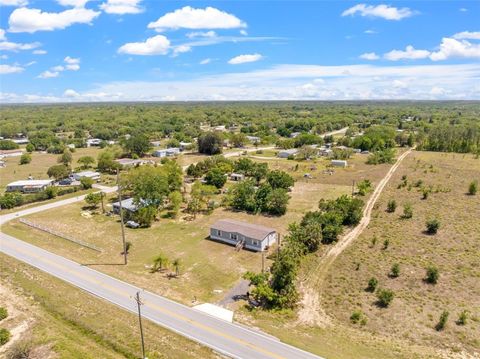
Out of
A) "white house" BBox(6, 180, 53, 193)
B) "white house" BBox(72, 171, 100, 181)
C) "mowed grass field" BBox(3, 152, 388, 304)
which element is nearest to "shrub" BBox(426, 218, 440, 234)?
"mowed grass field" BBox(3, 152, 388, 304)

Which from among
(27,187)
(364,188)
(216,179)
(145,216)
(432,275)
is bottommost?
(432,275)

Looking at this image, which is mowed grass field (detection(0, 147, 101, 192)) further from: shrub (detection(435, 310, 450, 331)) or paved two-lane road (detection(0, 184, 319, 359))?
shrub (detection(435, 310, 450, 331))

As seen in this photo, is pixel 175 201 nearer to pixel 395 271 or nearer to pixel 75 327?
pixel 75 327

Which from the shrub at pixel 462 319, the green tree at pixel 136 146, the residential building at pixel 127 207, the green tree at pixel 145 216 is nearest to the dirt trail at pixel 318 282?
the shrub at pixel 462 319

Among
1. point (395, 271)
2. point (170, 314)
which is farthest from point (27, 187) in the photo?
point (395, 271)

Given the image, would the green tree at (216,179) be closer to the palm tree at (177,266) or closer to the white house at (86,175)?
the white house at (86,175)

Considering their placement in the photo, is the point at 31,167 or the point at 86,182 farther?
the point at 31,167

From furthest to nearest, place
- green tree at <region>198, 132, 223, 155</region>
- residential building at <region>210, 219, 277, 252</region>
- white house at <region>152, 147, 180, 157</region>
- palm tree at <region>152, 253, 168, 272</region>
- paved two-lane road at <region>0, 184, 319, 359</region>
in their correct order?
1. green tree at <region>198, 132, 223, 155</region>
2. white house at <region>152, 147, 180, 157</region>
3. residential building at <region>210, 219, 277, 252</region>
4. palm tree at <region>152, 253, 168, 272</region>
5. paved two-lane road at <region>0, 184, 319, 359</region>
